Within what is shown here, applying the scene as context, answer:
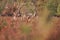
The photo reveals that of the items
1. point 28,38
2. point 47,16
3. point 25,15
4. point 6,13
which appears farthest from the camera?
point 6,13

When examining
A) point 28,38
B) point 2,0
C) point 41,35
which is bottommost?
point 2,0

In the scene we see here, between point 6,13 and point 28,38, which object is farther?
point 6,13

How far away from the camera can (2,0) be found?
3.26 m

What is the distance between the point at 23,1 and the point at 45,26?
218 centimetres

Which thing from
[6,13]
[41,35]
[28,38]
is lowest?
[6,13]

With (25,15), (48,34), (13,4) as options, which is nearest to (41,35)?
(48,34)

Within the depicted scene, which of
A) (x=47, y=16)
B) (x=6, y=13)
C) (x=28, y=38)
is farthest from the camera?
(x=6, y=13)

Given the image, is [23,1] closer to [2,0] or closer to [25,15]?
[25,15]

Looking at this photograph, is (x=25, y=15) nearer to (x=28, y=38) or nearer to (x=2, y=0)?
(x=2, y=0)

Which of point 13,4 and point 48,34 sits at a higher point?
point 48,34

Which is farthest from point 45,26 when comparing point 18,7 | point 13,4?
point 13,4

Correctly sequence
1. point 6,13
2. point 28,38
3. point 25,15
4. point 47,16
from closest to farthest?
point 47,16 → point 28,38 → point 25,15 → point 6,13

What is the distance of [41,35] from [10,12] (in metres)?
2.46

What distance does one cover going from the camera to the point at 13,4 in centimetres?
323
